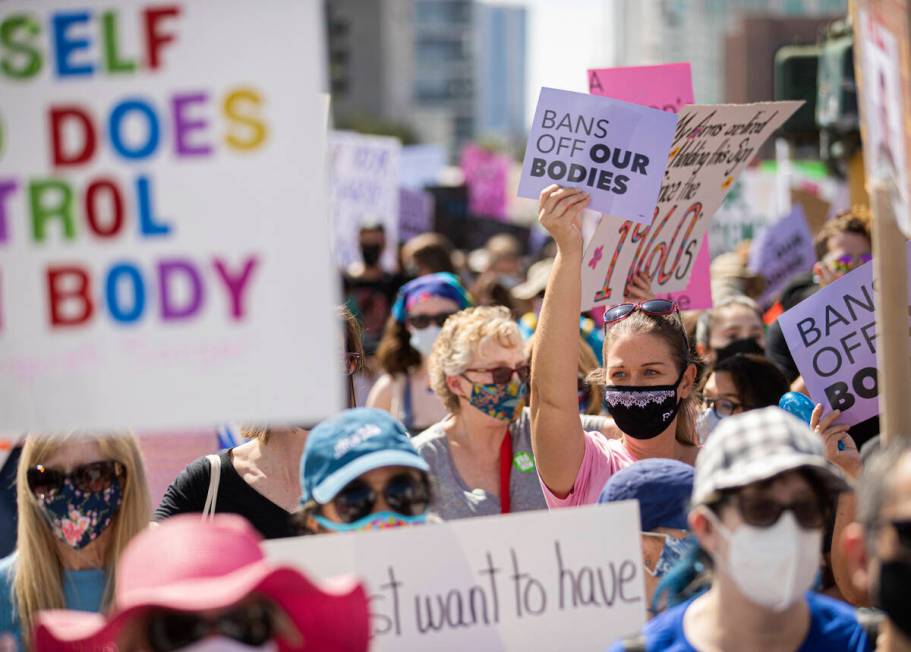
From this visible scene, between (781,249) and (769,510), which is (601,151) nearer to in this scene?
(769,510)

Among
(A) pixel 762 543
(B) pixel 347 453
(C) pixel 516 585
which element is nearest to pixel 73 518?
(B) pixel 347 453

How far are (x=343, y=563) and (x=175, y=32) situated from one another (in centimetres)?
117

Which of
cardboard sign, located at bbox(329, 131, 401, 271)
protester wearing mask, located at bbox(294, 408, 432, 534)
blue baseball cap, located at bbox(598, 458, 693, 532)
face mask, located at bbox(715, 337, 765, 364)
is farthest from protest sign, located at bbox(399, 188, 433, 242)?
protester wearing mask, located at bbox(294, 408, 432, 534)

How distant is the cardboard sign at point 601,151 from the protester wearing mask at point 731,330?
1.67 m

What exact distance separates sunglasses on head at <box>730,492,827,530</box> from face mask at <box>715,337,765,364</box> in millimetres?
3288

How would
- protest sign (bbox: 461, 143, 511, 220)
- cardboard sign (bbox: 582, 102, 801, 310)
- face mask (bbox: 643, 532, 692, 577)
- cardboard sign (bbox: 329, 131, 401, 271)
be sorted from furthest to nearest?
protest sign (bbox: 461, 143, 511, 220) < cardboard sign (bbox: 329, 131, 401, 271) < cardboard sign (bbox: 582, 102, 801, 310) < face mask (bbox: 643, 532, 692, 577)

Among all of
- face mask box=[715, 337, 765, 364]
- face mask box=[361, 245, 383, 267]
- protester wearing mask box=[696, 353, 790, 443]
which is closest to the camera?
protester wearing mask box=[696, 353, 790, 443]

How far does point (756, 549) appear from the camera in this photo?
114 inches

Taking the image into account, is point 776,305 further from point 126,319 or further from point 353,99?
point 353,99

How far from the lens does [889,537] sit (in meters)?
2.67

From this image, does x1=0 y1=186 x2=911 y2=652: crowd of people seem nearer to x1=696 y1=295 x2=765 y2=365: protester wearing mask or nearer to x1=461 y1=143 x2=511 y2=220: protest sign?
x1=696 y1=295 x2=765 y2=365: protester wearing mask

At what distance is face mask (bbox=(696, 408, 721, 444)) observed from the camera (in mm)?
4582

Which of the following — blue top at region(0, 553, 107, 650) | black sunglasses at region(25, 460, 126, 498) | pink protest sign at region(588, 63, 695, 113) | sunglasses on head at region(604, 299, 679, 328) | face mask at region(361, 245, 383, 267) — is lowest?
face mask at region(361, 245, 383, 267)

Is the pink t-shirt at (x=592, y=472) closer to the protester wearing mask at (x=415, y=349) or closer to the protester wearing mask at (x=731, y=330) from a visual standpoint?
the protester wearing mask at (x=731, y=330)
